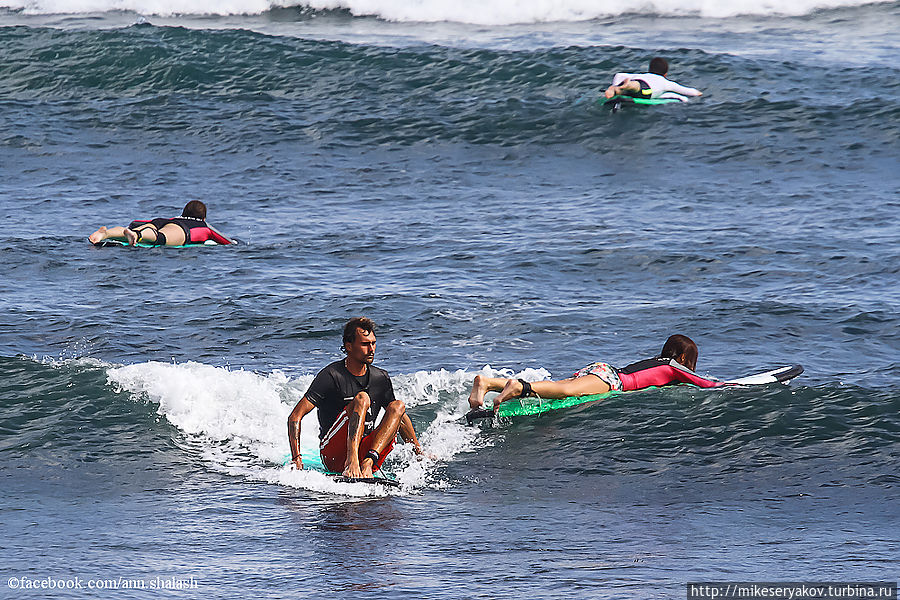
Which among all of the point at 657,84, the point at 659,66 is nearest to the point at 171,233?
the point at 657,84

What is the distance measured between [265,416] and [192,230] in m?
6.38

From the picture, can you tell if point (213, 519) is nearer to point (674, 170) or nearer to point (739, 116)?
point (674, 170)

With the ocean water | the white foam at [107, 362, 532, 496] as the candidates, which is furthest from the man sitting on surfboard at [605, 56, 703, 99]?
the white foam at [107, 362, 532, 496]

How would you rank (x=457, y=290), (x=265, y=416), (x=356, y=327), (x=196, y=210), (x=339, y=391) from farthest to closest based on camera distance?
(x=196, y=210), (x=457, y=290), (x=265, y=416), (x=339, y=391), (x=356, y=327)

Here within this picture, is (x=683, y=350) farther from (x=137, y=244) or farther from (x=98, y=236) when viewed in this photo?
(x=98, y=236)

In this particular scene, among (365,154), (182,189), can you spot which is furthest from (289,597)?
(365,154)

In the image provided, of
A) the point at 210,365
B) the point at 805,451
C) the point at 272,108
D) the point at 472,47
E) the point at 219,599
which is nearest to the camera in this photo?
the point at 219,599

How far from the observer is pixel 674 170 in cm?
2086

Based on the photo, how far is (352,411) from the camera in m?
9.34

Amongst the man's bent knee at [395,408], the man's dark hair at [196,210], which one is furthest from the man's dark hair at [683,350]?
the man's dark hair at [196,210]

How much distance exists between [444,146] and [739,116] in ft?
19.9

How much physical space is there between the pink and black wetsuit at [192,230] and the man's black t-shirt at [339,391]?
8.02 metres

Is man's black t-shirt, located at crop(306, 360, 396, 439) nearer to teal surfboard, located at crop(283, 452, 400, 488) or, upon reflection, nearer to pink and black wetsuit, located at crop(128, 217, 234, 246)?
teal surfboard, located at crop(283, 452, 400, 488)

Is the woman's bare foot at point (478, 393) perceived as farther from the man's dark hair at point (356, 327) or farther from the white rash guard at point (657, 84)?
the white rash guard at point (657, 84)
